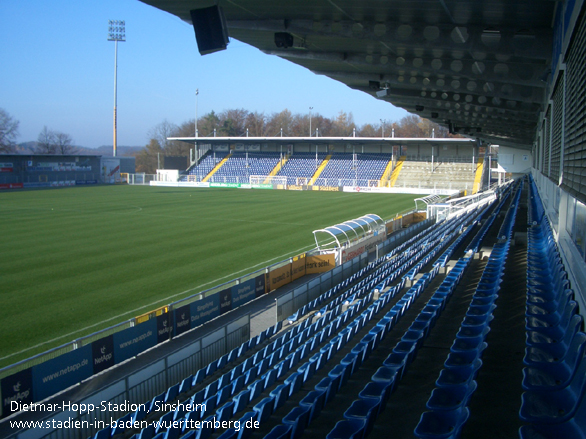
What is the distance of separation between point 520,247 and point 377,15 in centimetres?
807

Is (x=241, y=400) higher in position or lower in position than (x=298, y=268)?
higher

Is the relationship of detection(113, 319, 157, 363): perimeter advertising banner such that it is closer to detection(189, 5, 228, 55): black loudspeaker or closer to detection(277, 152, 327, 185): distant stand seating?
detection(189, 5, 228, 55): black loudspeaker

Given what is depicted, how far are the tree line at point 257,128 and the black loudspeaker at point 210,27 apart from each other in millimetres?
96085

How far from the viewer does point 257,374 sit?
7488mm

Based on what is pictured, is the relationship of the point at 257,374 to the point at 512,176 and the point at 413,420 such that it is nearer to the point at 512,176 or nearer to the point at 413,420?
the point at 413,420

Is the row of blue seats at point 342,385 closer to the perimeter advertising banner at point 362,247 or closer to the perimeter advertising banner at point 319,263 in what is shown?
the perimeter advertising banner at point 319,263

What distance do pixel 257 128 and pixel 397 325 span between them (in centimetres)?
10217

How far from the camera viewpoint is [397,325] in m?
9.20

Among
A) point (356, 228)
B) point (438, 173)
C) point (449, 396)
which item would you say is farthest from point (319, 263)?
point (438, 173)

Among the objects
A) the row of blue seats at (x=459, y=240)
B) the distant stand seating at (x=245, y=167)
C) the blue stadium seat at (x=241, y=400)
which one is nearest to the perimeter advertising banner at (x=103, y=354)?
the blue stadium seat at (x=241, y=400)

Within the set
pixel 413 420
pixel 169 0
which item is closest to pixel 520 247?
pixel 413 420

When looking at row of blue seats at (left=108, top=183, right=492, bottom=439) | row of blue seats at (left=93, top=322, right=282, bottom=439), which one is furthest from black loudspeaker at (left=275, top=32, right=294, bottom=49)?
row of blue seats at (left=108, top=183, right=492, bottom=439)

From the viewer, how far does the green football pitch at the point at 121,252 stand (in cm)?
1243

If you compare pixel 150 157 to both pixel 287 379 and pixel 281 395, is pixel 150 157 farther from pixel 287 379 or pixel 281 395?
pixel 281 395
